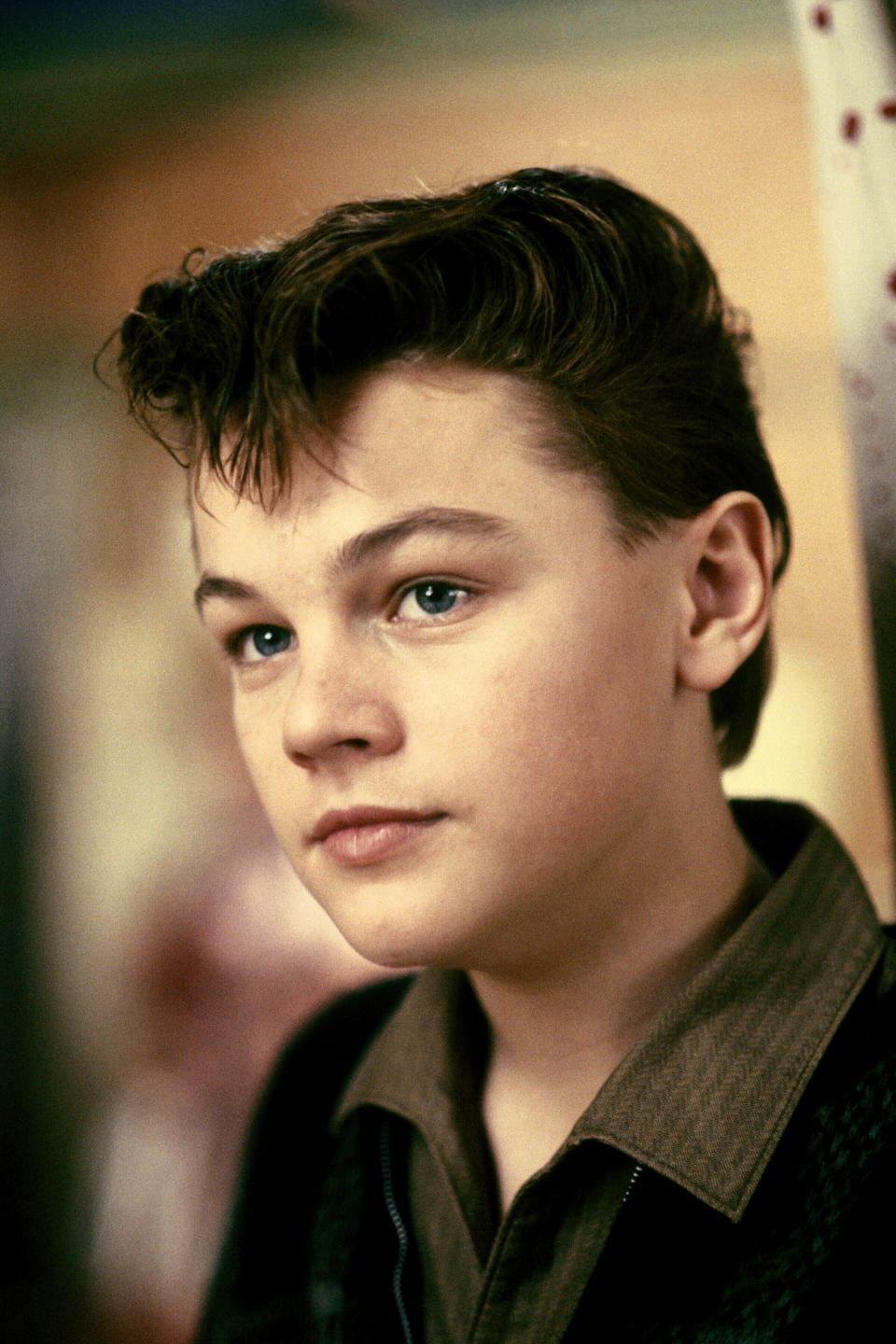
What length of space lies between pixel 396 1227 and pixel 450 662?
0.49 metres

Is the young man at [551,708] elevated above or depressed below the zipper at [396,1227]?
above

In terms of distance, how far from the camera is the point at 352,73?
51.5 inches

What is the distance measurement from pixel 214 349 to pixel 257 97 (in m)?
0.83

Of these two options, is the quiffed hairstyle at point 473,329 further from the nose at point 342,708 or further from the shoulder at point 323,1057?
the shoulder at point 323,1057

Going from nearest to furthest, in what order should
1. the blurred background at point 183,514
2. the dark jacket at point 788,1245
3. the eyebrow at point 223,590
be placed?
the dark jacket at point 788,1245 < the eyebrow at point 223,590 < the blurred background at point 183,514

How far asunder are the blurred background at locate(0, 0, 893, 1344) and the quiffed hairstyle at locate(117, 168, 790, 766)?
38cm

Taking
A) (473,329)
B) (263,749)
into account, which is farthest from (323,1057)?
(473,329)

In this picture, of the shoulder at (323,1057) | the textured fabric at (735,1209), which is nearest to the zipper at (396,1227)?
the textured fabric at (735,1209)

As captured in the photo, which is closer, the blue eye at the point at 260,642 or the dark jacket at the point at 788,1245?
the dark jacket at the point at 788,1245

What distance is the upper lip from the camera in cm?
65

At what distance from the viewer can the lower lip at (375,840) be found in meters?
0.66

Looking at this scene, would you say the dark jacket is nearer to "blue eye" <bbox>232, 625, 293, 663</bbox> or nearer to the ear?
the ear

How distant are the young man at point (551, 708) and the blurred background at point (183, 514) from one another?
1.24 ft

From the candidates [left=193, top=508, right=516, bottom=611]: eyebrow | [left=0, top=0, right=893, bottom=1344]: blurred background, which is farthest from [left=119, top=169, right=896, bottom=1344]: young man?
[left=0, top=0, right=893, bottom=1344]: blurred background
